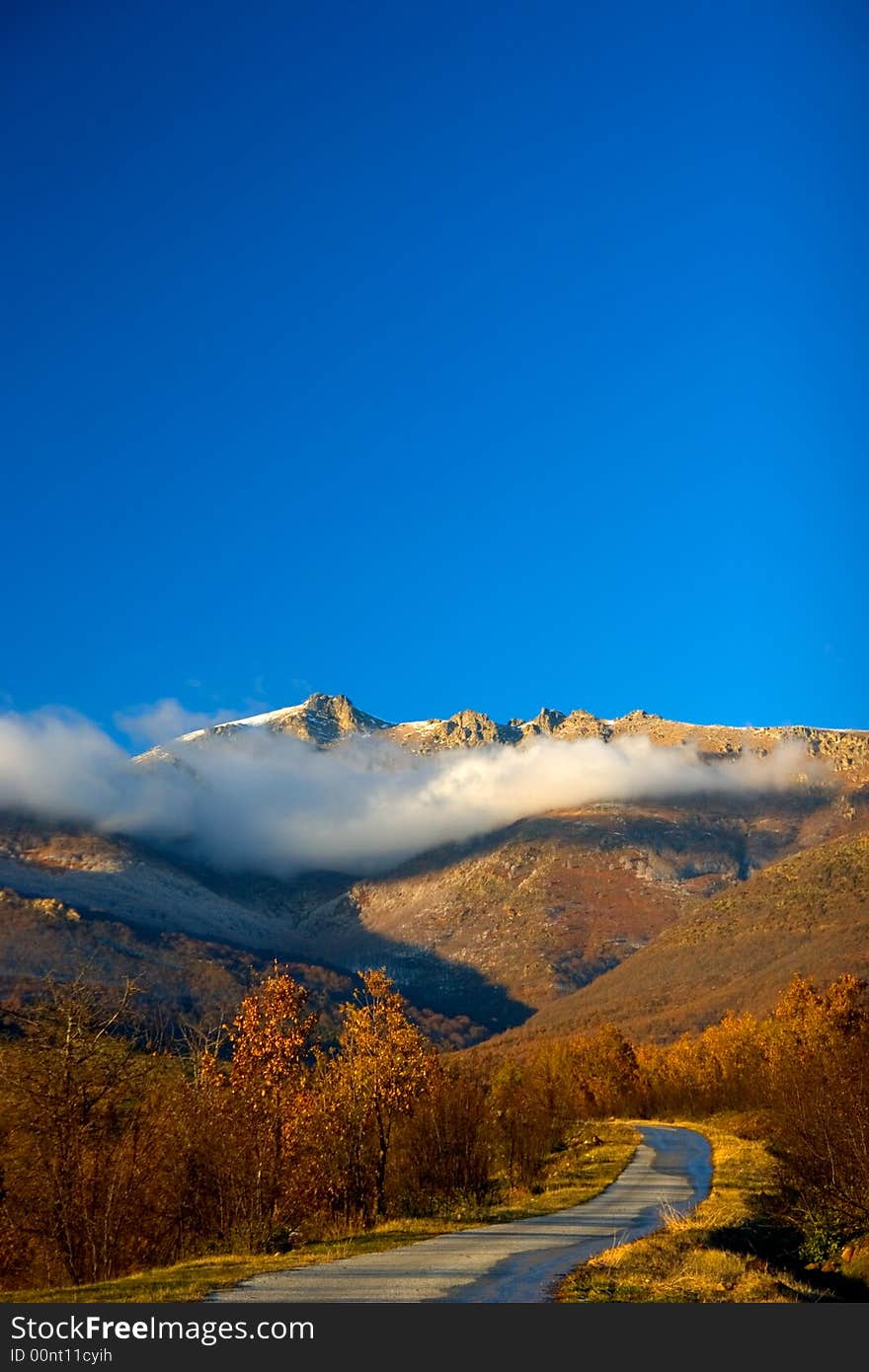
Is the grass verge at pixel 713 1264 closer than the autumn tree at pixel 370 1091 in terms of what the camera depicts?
Yes

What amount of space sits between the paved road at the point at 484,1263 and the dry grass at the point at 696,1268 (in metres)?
0.81

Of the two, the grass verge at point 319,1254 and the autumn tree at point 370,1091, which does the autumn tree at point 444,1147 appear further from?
the grass verge at point 319,1254

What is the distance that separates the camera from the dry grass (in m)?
19.0

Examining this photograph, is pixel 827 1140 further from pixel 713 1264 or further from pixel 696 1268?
pixel 696 1268

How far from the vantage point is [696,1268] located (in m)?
21.8

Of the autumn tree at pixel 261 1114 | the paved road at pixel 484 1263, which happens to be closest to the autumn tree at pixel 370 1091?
the autumn tree at pixel 261 1114

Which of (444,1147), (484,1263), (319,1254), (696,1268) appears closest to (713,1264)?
(696,1268)

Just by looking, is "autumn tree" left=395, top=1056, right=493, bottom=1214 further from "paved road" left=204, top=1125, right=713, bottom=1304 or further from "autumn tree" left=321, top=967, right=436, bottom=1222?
"paved road" left=204, top=1125, right=713, bottom=1304

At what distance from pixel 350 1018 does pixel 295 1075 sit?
5.78 metres

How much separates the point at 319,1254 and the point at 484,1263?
5.22 m

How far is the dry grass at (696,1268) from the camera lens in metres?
19.0

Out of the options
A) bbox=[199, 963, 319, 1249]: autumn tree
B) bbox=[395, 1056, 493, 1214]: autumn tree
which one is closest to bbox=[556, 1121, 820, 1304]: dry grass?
bbox=[395, 1056, 493, 1214]: autumn tree
